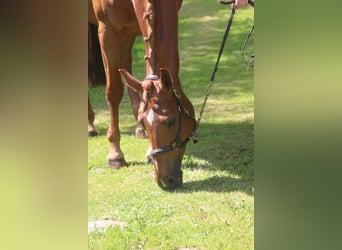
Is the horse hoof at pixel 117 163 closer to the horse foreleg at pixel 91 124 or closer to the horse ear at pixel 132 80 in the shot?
the horse foreleg at pixel 91 124

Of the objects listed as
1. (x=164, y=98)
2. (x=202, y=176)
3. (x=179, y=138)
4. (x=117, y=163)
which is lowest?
(x=117, y=163)

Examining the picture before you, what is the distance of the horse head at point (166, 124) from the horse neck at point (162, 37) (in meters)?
0.07

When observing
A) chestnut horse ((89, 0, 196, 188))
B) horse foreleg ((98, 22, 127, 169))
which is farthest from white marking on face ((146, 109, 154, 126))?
horse foreleg ((98, 22, 127, 169))

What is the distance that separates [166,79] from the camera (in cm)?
231

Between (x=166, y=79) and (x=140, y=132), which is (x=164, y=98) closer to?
(x=166, y=79)

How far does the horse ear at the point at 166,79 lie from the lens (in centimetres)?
228

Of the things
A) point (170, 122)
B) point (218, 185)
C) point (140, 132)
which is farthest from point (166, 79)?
point (218, 185)

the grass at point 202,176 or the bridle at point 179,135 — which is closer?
the grass at point 202,176

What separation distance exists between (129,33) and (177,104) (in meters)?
0.80

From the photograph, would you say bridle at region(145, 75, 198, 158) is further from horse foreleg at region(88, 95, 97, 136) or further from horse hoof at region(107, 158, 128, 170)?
horse foreleg at region(88, 95, 97, 136)

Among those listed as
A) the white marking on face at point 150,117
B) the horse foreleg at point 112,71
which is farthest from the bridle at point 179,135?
the horse foreleg at point 112,71

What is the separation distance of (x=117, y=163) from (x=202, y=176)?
534 mm

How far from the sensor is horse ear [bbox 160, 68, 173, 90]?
2277 mm
